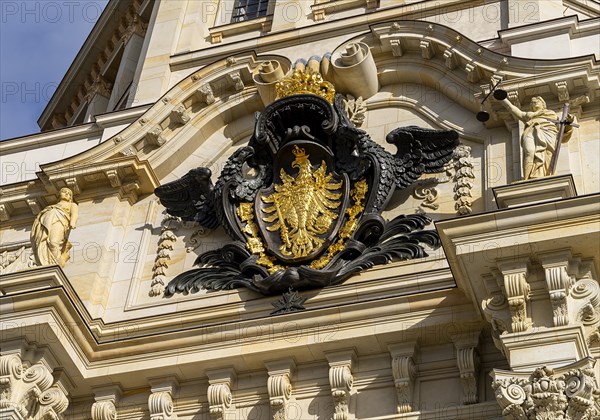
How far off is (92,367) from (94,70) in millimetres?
17294

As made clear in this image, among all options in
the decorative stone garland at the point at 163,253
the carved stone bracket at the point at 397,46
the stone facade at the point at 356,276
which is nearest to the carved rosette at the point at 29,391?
the stone facade at the point at 356,276

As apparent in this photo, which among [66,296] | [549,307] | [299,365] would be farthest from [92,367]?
[549,307]

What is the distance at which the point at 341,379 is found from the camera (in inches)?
737

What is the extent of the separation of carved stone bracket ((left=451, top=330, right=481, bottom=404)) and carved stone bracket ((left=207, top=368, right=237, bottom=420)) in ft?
10.1

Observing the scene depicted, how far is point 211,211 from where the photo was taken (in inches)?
859

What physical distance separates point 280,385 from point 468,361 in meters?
2.53

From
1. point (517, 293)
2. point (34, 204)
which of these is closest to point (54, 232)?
point (34, 204)

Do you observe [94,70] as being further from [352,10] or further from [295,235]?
[295,235]

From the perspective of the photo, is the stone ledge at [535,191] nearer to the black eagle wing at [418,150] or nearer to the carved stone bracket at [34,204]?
the black eagle wing at [418,150]

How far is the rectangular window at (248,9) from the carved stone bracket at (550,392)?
12.3 m

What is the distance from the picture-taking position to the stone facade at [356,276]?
17.4m

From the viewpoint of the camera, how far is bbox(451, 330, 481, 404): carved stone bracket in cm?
1805

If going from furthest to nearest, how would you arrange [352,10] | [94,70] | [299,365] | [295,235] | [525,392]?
[94,70] → [352,10] → [295,235] → [299,365] → [525,392]

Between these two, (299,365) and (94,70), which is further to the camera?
(94,70)
